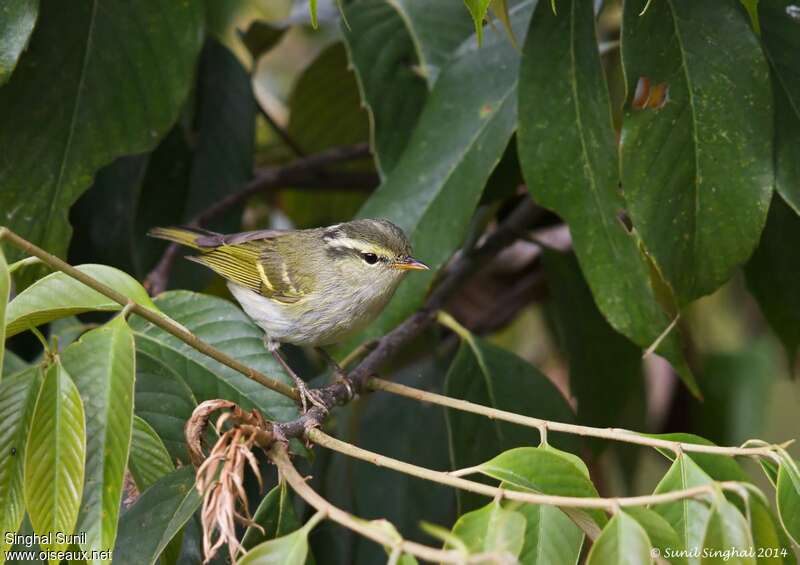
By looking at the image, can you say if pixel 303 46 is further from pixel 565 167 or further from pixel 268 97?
pixel 565 167

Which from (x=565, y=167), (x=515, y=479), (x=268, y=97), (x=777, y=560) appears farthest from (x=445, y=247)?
(x=268, y=97)

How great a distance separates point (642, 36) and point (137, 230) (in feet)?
6.37

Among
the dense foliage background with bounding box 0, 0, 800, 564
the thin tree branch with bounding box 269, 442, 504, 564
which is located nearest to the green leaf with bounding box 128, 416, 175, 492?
the dense foliage background with bounding box 0, 0, 800, 564

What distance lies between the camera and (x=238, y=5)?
382 cm

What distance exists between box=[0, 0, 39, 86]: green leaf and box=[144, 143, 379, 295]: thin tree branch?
99 cm

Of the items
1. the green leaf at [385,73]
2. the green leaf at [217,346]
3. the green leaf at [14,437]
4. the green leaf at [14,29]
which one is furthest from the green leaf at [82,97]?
the green leaf at [14,437]

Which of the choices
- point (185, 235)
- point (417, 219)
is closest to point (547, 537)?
point (417, 219)

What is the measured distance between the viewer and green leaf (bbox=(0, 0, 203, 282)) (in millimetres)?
2385

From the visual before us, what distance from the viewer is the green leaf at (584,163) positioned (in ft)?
7.37

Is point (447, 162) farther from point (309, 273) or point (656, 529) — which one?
point (656, 529)

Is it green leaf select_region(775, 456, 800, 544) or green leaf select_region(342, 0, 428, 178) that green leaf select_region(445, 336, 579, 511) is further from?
green leaf select_region(775, 456, 800, 544)

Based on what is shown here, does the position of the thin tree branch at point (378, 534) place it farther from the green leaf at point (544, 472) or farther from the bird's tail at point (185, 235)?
the bird's tail at point (185, 235)

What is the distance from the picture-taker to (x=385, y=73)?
2.99 metres

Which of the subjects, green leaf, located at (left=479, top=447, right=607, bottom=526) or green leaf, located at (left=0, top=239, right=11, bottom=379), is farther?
green leaf, located at (left=479, top=447, right=607, bottom=526)
